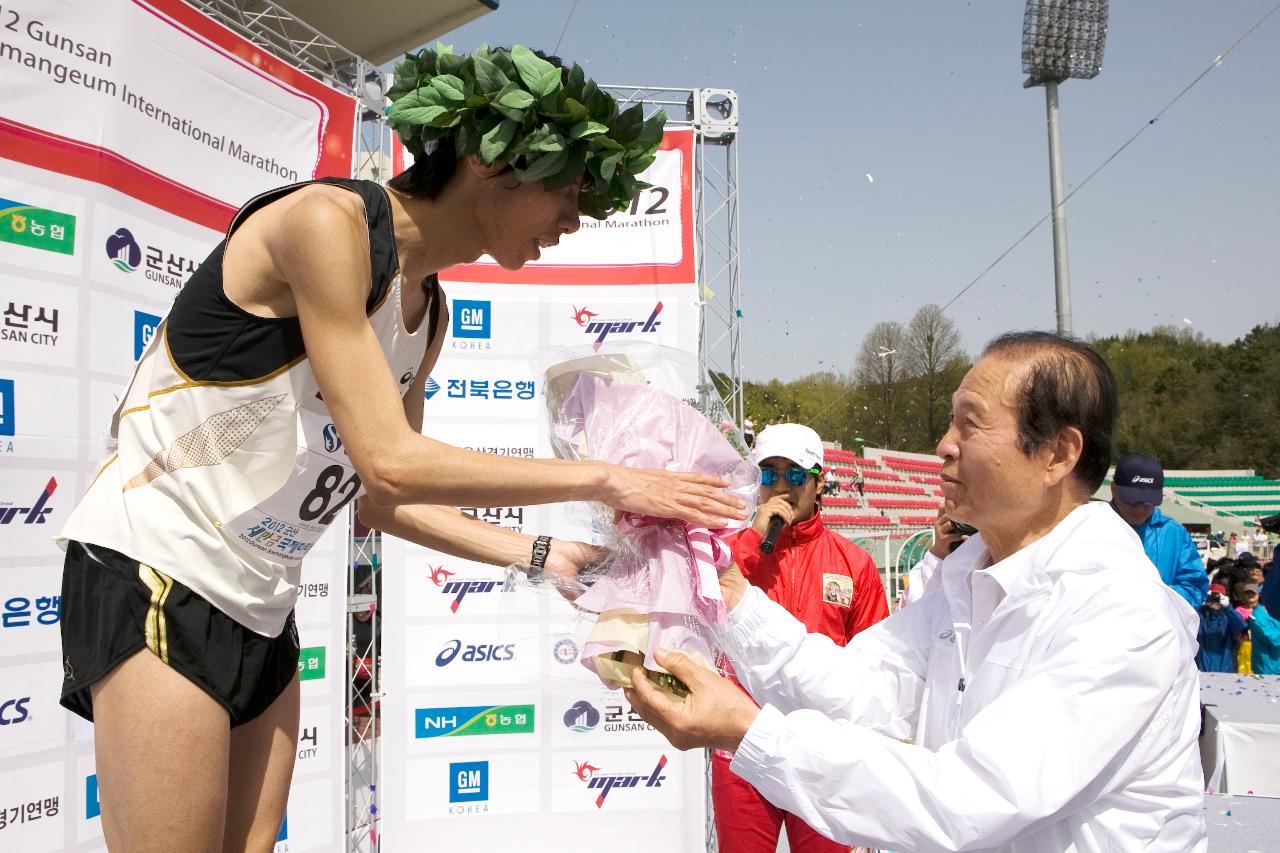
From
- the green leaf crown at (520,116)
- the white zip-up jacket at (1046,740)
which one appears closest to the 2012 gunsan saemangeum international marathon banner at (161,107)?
the green leaf crown at (520,116)

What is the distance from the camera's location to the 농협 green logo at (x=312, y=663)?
13.7 feet

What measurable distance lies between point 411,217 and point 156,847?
1226 mm

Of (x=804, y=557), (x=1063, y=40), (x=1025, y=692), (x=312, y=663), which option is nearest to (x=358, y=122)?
(x=312, y=663)

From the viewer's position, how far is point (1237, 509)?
38.1 m

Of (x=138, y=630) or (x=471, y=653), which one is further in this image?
(x=471, y=653)

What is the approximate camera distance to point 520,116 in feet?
5.78

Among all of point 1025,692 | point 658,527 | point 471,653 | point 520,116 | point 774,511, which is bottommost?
point 471,653

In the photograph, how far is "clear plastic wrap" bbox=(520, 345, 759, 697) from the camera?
170 centimetres

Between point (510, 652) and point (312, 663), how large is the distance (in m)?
0.98

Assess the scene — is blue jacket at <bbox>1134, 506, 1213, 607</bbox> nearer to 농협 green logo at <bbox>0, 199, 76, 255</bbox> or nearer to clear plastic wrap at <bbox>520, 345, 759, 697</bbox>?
clear plastic wrap at <bbox>520, 345, 759, 697</bbox>

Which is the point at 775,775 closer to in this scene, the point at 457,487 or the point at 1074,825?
the point at 1074,825

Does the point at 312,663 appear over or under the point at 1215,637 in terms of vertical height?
over

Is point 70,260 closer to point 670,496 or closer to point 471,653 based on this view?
point 670,496

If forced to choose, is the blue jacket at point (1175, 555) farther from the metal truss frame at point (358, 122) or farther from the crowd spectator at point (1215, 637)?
the metal truss frame at point (358, 122)
